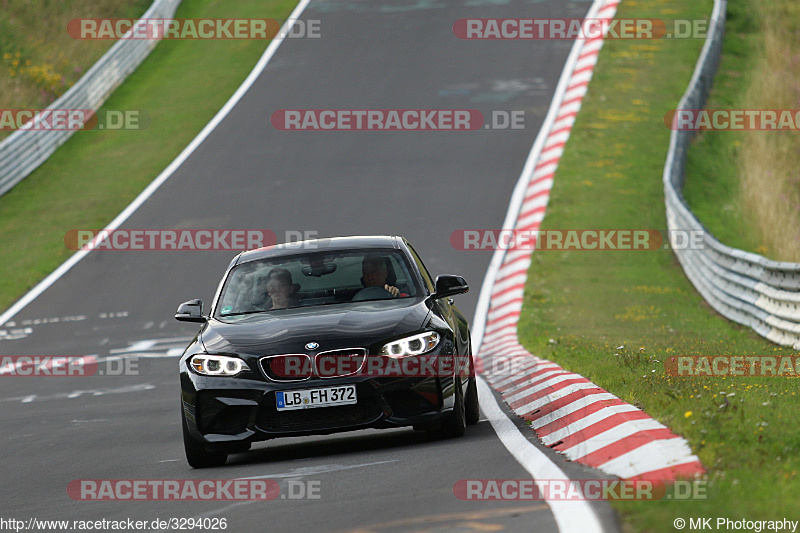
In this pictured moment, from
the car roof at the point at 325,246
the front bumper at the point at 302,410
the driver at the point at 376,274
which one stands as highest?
the car roof at the point at 325,246

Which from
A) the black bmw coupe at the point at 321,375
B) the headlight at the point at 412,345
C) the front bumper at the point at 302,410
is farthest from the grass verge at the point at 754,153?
the front bumper at the point at 302,410

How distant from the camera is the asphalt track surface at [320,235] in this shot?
24.1ft

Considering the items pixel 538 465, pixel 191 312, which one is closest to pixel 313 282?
pixel 191 312

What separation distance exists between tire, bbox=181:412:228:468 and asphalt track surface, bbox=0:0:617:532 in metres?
0.13

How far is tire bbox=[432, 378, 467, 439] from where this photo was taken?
29.9ft

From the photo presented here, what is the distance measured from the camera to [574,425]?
28.8 feet

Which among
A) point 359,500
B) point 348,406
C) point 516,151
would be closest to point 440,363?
point 348,406

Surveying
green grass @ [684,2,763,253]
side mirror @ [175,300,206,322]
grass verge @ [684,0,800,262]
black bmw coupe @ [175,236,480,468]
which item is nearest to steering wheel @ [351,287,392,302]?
black bmw coupe @ [175,236,480,468]

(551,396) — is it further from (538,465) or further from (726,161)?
(726,161)

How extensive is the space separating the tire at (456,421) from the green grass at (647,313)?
46.4 inches

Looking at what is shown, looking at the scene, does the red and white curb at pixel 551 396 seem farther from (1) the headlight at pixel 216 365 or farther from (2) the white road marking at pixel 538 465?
(1) the headlight at pixel 216 365

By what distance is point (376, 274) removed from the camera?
10195mm

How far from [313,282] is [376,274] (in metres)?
0.61

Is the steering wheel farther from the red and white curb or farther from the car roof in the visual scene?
the red and white curb
